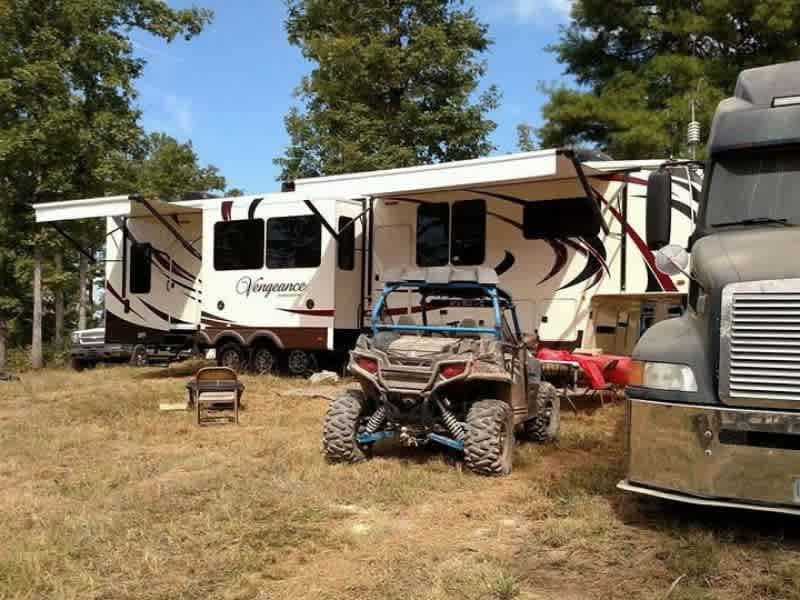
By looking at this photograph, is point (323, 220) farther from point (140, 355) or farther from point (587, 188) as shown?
point (140, 355)

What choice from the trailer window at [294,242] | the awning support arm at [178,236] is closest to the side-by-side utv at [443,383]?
the trailer window at [294,242]

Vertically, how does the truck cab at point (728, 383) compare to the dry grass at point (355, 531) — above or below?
above

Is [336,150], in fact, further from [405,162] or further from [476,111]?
[476,111]

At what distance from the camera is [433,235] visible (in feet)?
40.3

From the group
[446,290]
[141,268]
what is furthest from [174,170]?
[446,290]

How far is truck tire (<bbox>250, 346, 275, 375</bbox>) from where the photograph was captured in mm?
13812

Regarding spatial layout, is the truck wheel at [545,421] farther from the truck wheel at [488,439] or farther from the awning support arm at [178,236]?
the awning support arm at [178,236]

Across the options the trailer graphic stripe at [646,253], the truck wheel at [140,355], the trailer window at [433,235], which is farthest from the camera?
the truck wheel at [140,355]

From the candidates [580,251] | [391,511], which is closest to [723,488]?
[391,511]

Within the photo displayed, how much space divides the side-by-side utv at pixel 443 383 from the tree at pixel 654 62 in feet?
29.5

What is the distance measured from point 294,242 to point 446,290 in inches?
252

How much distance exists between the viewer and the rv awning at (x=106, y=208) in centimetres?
1416

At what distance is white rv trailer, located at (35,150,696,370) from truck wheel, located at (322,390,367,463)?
2.14m

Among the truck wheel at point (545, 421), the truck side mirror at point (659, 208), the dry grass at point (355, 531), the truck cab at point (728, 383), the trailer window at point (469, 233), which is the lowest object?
the dry grass at point (355, 531)
